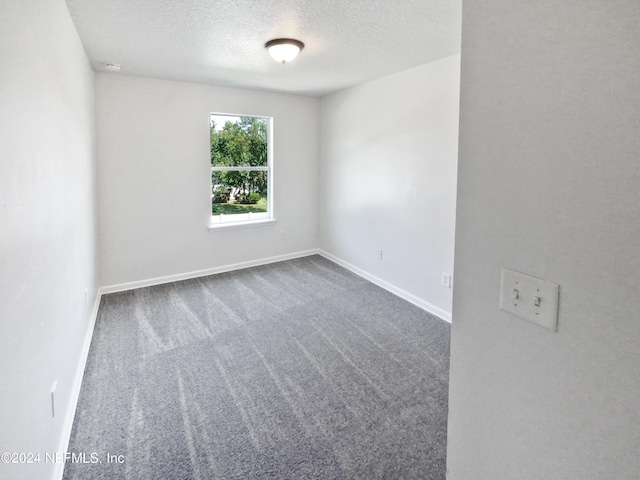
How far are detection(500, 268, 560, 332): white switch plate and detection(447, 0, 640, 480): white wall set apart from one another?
0.07 feet

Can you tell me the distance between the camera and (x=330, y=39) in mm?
2781

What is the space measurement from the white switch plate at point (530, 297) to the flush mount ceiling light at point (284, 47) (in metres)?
2.56

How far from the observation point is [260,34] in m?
2.66

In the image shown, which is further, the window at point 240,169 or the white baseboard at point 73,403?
the window at point 240,169

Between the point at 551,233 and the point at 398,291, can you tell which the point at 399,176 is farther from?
the point at 551,233

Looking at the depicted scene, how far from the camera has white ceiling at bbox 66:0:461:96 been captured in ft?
7.34

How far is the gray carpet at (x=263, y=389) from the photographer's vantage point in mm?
1836

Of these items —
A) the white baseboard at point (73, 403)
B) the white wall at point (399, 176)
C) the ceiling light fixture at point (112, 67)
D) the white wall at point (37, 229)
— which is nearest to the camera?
the white wall at point (37, 229)

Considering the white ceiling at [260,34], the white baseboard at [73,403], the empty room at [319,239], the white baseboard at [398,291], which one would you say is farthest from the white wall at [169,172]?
the white baseboard at [73,403]

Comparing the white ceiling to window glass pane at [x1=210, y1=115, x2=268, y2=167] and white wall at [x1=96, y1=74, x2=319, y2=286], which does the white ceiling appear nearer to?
white wall at [x1=96, y1=74, x2=319, y2=286]

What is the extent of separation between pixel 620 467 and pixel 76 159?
10.7ft

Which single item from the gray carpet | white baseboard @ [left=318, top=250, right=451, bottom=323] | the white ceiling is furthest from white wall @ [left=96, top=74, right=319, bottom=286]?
white baseboard @ [left=318, top=250, right=451, bottom=323]

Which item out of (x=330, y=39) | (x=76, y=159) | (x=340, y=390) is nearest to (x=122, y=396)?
(x=340, y=390)

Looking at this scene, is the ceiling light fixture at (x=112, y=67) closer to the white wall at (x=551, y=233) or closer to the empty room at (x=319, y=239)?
→ the empty room at (x=319, y=239)
